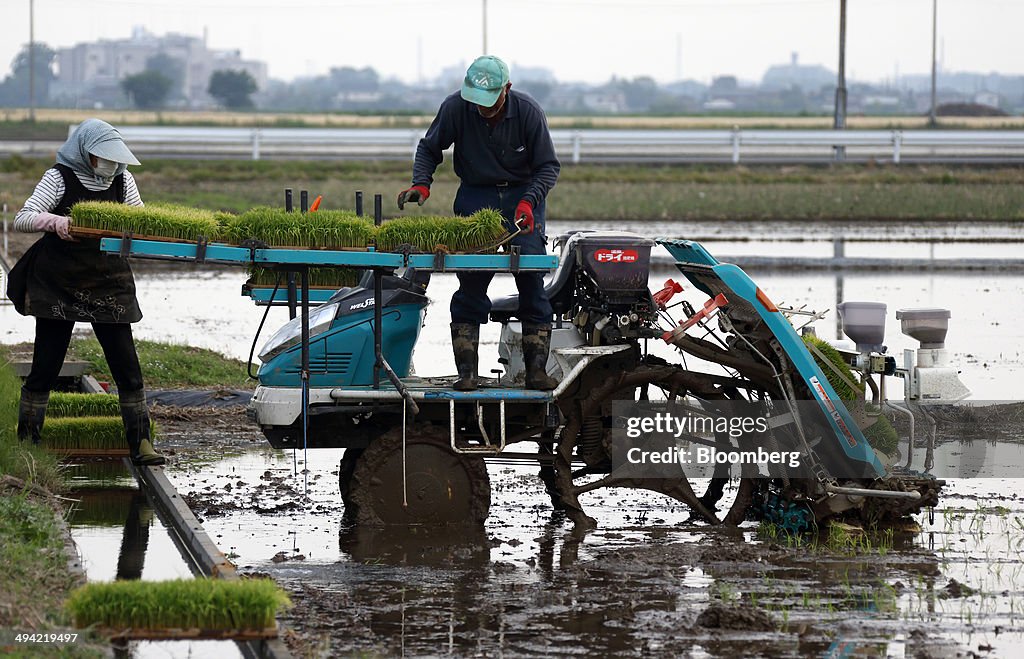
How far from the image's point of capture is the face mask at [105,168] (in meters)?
8.43

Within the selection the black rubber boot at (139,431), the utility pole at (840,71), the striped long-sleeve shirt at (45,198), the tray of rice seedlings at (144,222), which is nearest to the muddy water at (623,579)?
the black rubber boot at (139,431)

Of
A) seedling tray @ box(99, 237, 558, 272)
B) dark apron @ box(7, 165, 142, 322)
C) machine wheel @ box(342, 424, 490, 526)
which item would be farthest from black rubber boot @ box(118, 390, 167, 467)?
machine wheel @ box(342, 424, 490, 526)

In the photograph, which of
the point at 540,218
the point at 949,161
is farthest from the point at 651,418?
the point at 949,161

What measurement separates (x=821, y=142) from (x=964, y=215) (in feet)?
39.7

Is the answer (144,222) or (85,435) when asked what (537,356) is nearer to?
(144,222)

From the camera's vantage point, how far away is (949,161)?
3831cm

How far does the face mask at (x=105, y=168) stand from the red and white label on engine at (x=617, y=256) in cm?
272

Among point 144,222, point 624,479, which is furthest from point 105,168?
point 624,479

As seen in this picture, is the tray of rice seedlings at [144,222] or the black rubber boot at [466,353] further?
the black rubber boot at [466,353]

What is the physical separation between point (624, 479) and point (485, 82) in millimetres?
2154

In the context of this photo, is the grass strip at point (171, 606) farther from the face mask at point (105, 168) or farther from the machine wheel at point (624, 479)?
the face mask at point (105, 168)

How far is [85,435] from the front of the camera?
946cm

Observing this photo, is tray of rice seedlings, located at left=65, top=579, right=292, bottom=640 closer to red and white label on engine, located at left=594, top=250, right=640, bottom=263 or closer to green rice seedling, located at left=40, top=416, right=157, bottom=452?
red and white label on engine, located at left=594, top=250, right=640, bottom=263

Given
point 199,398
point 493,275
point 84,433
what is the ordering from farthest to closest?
point 199,398 → point 84,433 → point 493,275
